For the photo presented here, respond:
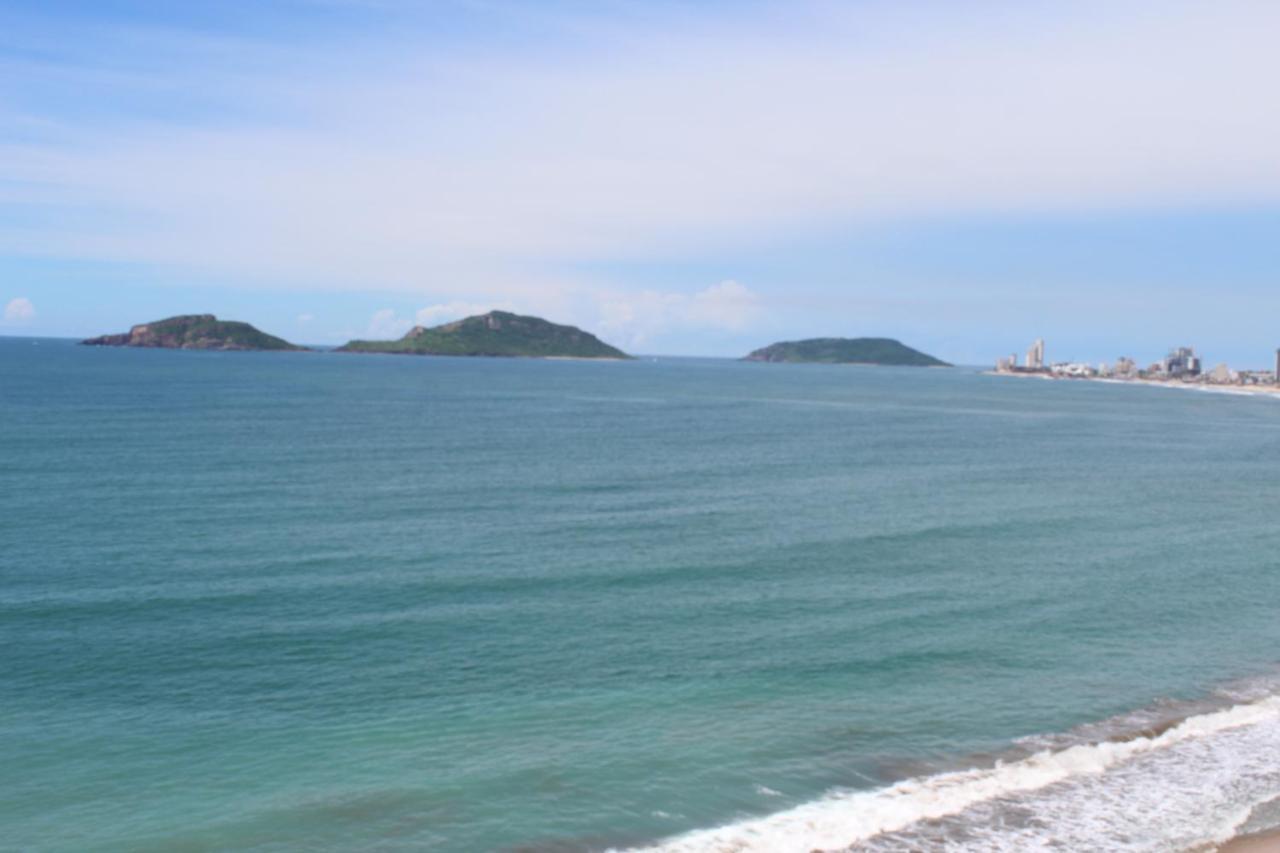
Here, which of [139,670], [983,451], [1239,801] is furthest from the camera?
[983,451]

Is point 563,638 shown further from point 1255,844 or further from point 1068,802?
point 1255,844

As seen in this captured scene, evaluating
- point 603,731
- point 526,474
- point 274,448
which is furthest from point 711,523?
point 274,448

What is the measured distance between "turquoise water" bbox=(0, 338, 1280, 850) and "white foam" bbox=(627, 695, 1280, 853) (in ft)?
0.91

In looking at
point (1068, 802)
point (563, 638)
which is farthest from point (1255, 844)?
point (563, 638)

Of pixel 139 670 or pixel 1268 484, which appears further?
pixel 1268 484

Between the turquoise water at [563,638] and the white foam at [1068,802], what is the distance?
279 millimetres

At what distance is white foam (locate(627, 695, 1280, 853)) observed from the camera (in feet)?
67.2

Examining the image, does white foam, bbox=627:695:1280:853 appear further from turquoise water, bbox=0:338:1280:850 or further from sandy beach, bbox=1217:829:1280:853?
sandy beach, bbox=1217:829:1280:853

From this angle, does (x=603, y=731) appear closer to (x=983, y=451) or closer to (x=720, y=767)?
(x=720, y=767)

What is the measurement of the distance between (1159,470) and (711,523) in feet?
151

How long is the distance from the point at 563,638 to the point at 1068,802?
16062 mm

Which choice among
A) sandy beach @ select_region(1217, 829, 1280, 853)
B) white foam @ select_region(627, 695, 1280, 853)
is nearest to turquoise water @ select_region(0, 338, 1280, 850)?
white foam @ select_region(627, 695, 1280, 853)

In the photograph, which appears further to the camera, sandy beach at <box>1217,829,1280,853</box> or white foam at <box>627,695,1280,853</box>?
white foam at <box>627,695,1280,853</box>

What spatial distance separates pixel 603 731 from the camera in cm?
2588
